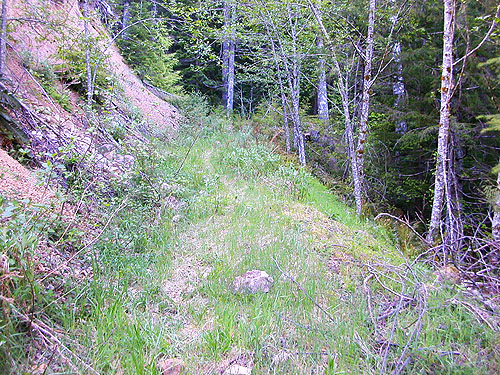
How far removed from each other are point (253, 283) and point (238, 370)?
1078 mm

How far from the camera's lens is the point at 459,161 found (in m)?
8.46

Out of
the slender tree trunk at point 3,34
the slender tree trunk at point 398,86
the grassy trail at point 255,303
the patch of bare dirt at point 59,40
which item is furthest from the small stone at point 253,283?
the slender tree trunk at point 398,86

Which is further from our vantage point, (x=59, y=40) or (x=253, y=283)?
(x=59, y=40)

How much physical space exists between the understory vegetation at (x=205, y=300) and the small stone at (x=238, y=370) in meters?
0.07

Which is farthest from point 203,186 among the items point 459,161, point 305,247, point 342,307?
point 459,161

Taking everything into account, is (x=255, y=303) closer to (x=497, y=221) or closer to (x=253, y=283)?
(x=253, y=283)

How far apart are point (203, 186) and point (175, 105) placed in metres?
7.94

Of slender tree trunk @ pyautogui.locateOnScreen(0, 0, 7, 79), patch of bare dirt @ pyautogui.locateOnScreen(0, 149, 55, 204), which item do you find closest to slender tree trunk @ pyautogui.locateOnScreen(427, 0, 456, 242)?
patch of bare dirt @ pyautogui.locateOnScreen(0, 149, 55, 204)

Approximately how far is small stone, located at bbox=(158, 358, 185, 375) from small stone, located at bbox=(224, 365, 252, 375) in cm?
31

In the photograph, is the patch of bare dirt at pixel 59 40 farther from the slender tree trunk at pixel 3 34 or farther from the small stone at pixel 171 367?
the small stone at pixel 171 367

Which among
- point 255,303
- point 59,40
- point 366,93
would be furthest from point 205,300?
point 366,93

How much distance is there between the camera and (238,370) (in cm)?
216

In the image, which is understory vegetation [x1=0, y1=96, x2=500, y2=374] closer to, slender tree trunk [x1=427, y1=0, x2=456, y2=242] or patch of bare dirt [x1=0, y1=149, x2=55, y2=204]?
patch of bare dirt [x1=0, y1=149, x2=55, y2=204]

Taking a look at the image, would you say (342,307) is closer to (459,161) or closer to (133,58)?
(459,161)
